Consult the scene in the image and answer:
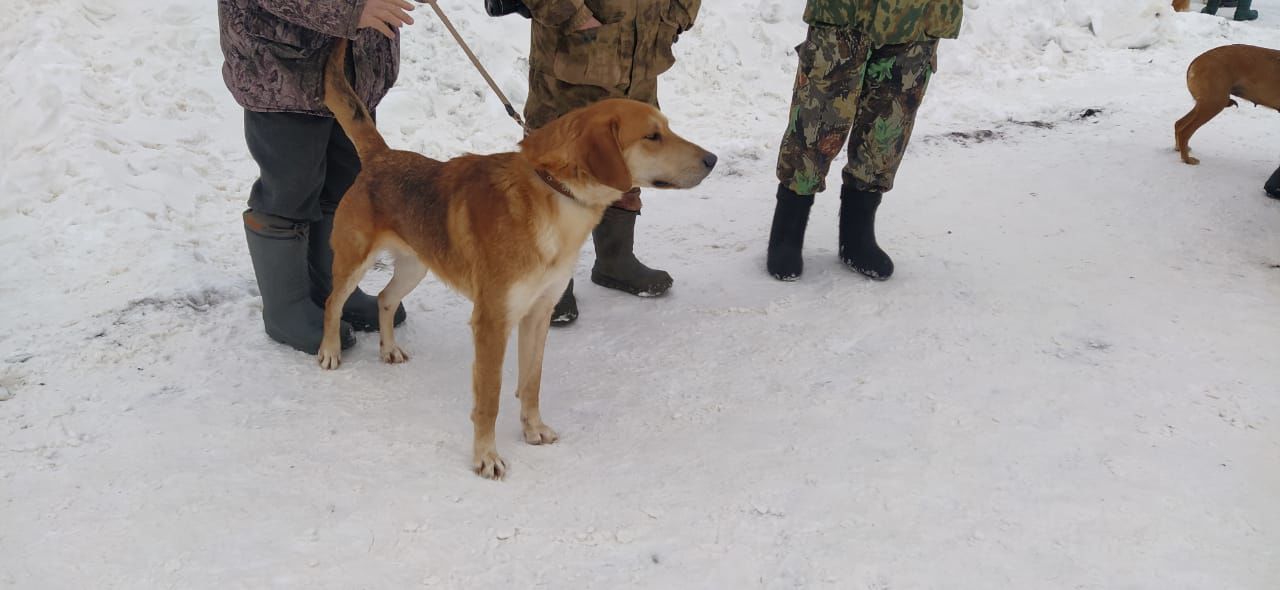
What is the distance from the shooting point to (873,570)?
7.55ft

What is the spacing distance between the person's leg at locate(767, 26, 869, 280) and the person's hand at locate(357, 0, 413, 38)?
2.09 metres

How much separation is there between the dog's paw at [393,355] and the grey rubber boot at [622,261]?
1.17 m

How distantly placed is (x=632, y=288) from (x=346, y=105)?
1.70 metres

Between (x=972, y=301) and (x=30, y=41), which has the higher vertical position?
(x=30, y=41)

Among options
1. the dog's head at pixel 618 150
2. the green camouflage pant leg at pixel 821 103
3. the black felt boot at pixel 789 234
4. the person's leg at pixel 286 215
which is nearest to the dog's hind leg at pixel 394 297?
the person's leg at pixel 286 215

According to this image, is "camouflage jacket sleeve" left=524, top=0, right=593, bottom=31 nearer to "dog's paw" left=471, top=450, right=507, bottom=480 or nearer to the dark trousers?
the dark trousers

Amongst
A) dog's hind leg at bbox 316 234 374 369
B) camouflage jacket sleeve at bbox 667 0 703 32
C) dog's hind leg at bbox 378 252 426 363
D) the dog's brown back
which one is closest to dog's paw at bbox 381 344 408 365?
dog's hind leg at bbox 378 252 426 363

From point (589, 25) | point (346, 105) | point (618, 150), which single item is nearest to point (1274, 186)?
point (589, 25)

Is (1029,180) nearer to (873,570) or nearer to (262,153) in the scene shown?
(873,570)

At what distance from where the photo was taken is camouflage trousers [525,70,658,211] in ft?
12.2

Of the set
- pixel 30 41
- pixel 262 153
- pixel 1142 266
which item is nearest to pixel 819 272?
pixel 1142 266

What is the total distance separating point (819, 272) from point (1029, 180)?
2.38 metres

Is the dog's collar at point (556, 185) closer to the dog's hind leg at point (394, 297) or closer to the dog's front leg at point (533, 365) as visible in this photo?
the dog's front leg at point (533, 365)

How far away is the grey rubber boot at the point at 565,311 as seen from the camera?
386 cm
